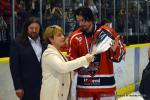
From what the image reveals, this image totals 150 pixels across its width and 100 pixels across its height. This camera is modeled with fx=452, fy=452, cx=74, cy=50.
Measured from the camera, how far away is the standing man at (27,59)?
3.90 meters

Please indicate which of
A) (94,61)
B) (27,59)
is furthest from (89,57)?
(27,59)

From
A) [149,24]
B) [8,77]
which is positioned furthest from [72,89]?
[149,24]

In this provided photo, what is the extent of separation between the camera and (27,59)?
3932mm

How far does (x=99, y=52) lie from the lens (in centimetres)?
356

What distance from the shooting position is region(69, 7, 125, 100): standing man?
3665 mm

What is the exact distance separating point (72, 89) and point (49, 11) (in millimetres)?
5693

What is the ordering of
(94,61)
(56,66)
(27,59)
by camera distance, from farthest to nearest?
1. (27,59)
2. (94,61)
3. (56,66)

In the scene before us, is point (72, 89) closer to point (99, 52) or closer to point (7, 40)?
point (99, 52)

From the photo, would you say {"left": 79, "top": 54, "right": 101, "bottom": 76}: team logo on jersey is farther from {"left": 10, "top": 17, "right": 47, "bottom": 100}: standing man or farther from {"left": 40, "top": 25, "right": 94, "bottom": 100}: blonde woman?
{"left": 10, "top": 17, "right": 47, "bottom": 100}: standing man

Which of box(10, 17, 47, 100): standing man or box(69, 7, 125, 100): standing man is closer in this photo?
box(69, 7, 125, 100): standing man

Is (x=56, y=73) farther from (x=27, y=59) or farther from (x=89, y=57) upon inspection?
(x=27, y=59)

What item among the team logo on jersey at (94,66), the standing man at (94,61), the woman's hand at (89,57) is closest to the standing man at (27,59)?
the standing man at (94,61)

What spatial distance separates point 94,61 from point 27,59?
631 mm

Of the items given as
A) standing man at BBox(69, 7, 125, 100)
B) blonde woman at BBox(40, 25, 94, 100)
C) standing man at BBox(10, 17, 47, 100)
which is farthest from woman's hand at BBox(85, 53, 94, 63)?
standing man at BBox(10, 17, 47, 100)
